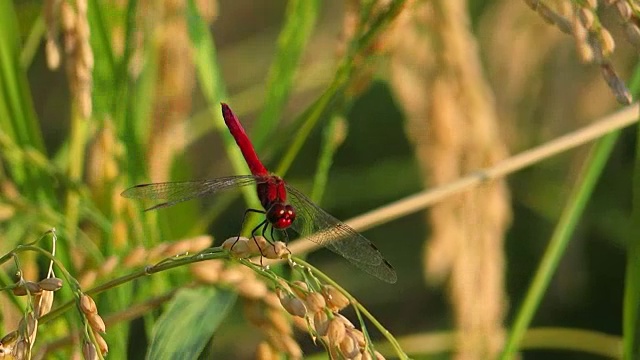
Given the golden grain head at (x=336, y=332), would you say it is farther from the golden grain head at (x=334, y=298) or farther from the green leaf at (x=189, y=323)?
the green leaf at (x=189, y=323)

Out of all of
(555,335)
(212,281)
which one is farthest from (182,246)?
(555,335)

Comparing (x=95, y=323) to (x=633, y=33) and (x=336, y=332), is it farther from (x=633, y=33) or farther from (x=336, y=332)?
(x=633, y=33)

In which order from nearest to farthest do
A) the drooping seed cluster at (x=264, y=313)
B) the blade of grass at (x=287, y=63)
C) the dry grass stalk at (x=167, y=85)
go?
the drooping seed cluster at (x=264, y=313) → the blade of grass at (x=287, y=63) → the dry grass stalk at (x=167, y=85)

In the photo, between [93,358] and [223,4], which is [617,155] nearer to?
[223,4]

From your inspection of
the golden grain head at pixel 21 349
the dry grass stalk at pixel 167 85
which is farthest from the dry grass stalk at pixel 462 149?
the golden grain head at pixel 21 349

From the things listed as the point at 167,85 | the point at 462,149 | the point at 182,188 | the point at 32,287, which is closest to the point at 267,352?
the point at 182,188
